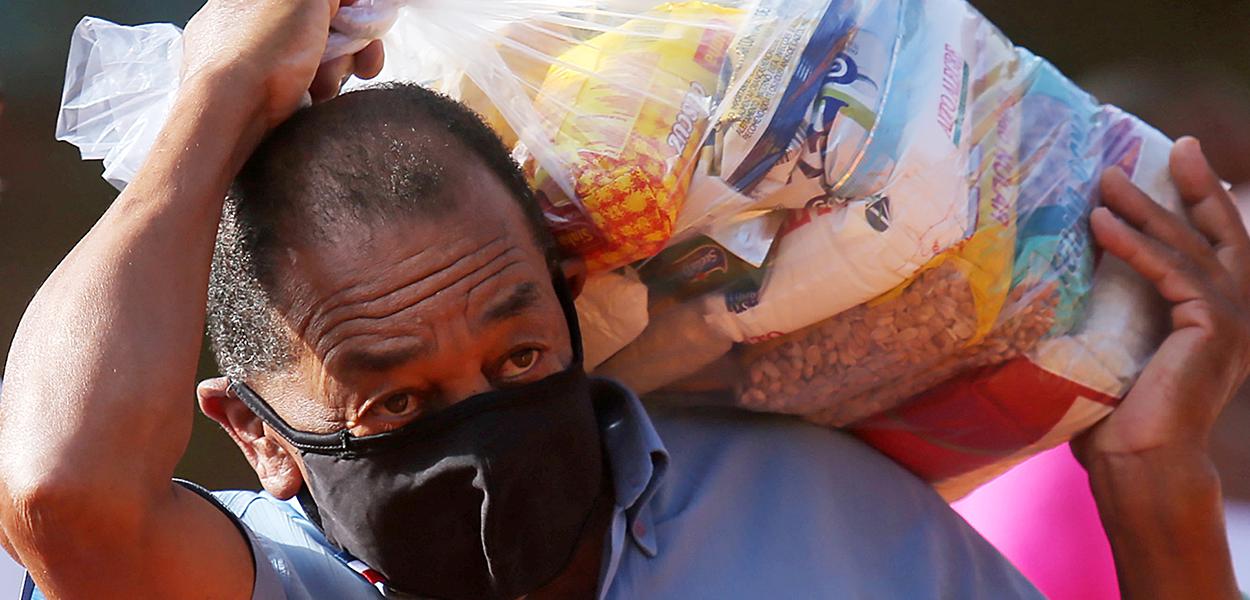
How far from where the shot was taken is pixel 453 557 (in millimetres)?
1938

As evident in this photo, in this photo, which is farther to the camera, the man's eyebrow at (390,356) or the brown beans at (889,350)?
the brown beans at (889,350)

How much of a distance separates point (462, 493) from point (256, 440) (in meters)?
0.39

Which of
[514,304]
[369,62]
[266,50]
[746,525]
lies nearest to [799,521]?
[746,525]

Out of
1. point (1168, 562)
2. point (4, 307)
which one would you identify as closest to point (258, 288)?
point (1168, 562)

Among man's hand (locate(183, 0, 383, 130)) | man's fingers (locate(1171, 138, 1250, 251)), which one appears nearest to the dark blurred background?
man's fingers (locate(1171, 138, 1250, 251))

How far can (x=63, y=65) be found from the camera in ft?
16.7

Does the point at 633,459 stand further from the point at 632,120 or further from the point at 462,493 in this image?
the point at 632,120

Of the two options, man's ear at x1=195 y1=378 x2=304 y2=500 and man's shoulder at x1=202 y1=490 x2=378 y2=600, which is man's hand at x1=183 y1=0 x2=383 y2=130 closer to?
man's ear at x1=195 y1=378 x2=304 y2=500

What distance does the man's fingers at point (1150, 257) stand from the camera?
2.26 m

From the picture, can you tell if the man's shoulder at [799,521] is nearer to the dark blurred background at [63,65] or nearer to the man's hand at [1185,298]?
the man's hand at [1185,298]

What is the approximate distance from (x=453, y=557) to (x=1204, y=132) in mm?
2347

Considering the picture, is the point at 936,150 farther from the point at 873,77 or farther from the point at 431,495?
the point at 431,495

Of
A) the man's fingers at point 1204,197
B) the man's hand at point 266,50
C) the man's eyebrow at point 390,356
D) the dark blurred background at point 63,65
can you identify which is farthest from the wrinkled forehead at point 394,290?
the dark blurred background at point 63,65

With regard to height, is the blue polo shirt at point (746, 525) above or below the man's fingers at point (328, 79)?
below
